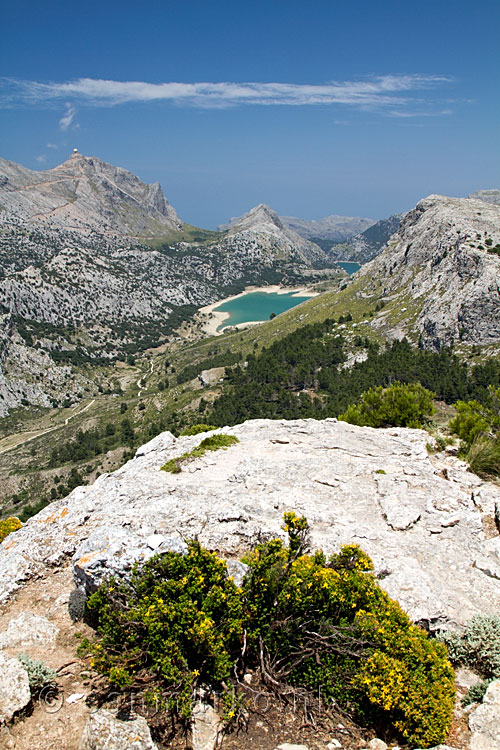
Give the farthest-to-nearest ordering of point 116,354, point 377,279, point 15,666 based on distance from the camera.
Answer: point 116,354 → point 377,279 → point 15,666

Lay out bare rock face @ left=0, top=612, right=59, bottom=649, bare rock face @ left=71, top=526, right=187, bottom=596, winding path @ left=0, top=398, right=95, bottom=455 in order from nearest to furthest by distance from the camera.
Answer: bare rock face @ left=0, top=612, right=59, bottom=649 → bare rock face @ left=71, top=526, right=187, bottom=596 → winding path @ left=0, top=398, right=95, bottom=455

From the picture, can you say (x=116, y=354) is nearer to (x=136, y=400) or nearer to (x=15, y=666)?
(x=136, y=400)

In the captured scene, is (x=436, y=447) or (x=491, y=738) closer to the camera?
(x=491, y=738)

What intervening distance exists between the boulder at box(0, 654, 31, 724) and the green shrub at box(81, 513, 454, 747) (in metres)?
1.71

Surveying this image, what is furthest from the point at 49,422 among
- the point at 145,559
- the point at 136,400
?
the point at 145,559

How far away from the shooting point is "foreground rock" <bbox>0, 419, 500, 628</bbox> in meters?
12.5

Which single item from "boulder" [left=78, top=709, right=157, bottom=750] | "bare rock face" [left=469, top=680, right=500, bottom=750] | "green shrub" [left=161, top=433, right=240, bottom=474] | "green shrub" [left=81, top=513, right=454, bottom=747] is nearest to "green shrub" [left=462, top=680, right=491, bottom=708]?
"bare rock face" [left=469, top=680, right=500, bottom=750]

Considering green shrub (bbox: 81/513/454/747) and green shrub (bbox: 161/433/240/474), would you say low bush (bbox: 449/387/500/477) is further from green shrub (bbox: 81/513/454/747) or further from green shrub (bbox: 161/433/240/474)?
green shrub (bbox: 81/513/454/747)

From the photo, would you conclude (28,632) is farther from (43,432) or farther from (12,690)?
(43,432)

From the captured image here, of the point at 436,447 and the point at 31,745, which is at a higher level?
the point at 31,745

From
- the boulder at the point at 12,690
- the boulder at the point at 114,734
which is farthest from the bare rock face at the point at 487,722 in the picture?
the boulder at the point at 12,690

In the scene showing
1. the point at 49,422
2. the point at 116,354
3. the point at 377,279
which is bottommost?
the point at 49,422

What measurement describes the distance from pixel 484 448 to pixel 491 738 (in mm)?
15954

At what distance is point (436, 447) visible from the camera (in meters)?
24.2
